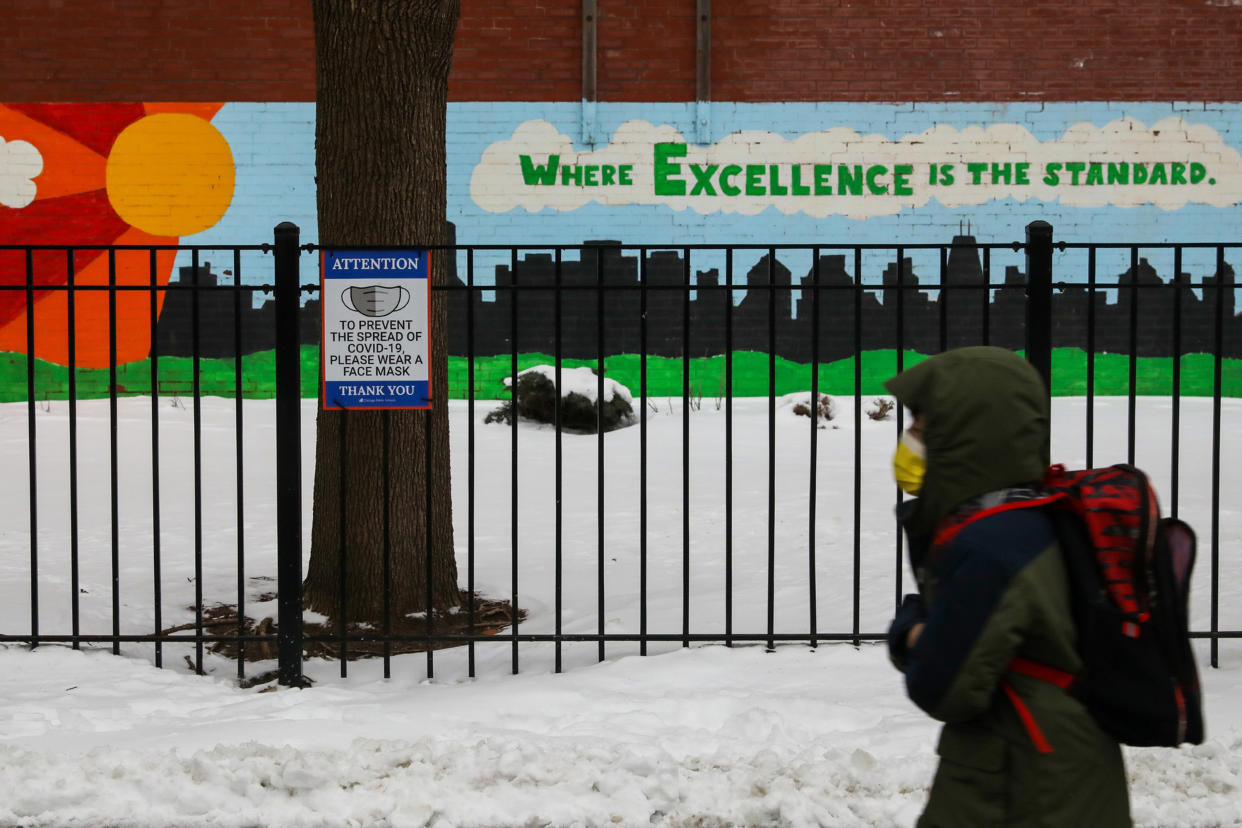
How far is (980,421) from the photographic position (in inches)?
76.2

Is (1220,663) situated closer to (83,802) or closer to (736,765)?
(736,765)

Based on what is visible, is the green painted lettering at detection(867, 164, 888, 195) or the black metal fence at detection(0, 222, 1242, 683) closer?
the black metal fence at detection(0, 222, 1242, 683)

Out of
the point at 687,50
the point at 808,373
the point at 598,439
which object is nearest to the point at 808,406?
the point at 808,373

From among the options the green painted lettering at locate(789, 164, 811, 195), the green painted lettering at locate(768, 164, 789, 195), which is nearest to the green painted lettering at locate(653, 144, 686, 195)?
the green painted lettering at locate(768, 164, 789, 195)

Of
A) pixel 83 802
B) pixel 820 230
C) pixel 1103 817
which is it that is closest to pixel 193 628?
pixel 83 802

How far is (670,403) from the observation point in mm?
13531

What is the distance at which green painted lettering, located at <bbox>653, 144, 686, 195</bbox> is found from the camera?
559 inches

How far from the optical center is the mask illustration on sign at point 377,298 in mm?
4711

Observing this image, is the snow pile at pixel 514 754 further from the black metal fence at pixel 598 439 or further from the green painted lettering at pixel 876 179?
the green painted lettering at pixel 876 179

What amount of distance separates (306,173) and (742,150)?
5.59 meters

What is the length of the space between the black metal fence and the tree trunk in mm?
277

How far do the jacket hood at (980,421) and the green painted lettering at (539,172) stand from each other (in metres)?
12.7

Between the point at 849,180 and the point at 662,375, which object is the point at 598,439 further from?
the point at 849,180

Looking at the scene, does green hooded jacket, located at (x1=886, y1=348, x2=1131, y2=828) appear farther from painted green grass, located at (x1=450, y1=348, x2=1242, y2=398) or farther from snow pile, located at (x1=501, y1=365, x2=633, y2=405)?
painted green grass, located at (x1=450, y1=348, x2=1242, y2=398)
